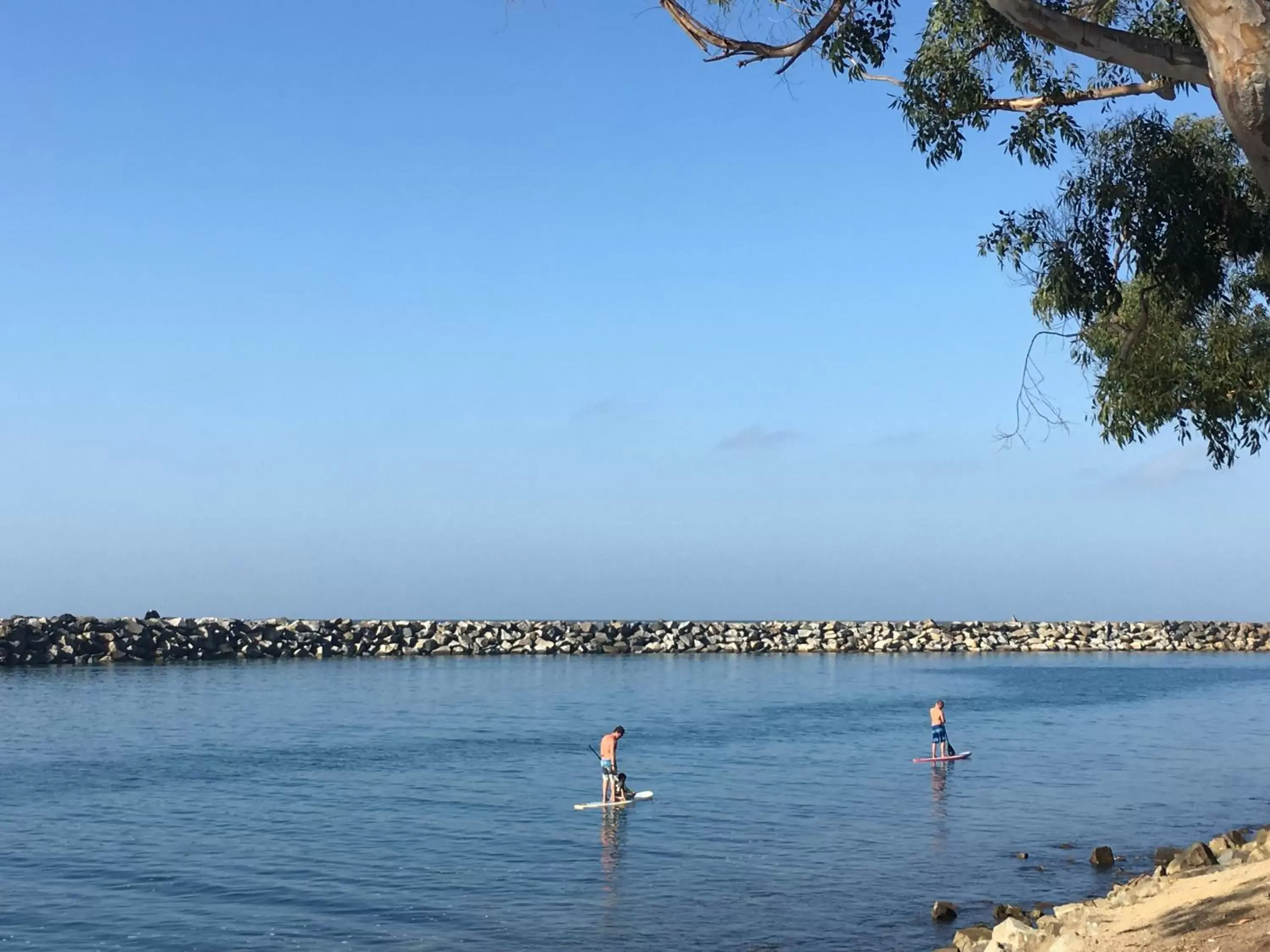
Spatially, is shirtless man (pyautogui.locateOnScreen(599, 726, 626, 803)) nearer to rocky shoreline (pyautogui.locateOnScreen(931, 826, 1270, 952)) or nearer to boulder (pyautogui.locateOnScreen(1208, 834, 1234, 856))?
rocky shoreline (pyautogui.locateOnScreen(931, 826, 1270, 952))

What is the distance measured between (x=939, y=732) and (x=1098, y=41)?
23223mm

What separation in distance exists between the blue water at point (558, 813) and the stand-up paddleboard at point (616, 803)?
0.25m

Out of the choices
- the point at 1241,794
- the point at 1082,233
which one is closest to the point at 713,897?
the point at 1082,233

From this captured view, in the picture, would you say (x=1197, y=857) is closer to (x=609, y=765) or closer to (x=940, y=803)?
(x=940, y=803)

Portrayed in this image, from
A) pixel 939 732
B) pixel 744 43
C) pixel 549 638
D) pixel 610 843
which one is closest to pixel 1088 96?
pixel 744 43

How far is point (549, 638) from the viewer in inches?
3024

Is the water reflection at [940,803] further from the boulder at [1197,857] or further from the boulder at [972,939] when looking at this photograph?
the boulder at [972,939]

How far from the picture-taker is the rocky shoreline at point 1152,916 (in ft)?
34.4

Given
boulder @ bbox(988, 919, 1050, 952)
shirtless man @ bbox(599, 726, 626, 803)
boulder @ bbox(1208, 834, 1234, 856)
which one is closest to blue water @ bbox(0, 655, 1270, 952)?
shirtless man @ bbox(599, 726, 626, 803)

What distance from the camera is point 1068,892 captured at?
17.4m

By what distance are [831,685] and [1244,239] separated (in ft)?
140

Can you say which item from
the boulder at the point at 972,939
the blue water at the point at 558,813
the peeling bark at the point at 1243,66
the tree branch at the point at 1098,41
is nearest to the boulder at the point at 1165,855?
the blue water at the point at 558,813

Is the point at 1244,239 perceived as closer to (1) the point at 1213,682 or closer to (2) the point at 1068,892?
(2) the point at 1068,892

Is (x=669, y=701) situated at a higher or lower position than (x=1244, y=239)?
lower
